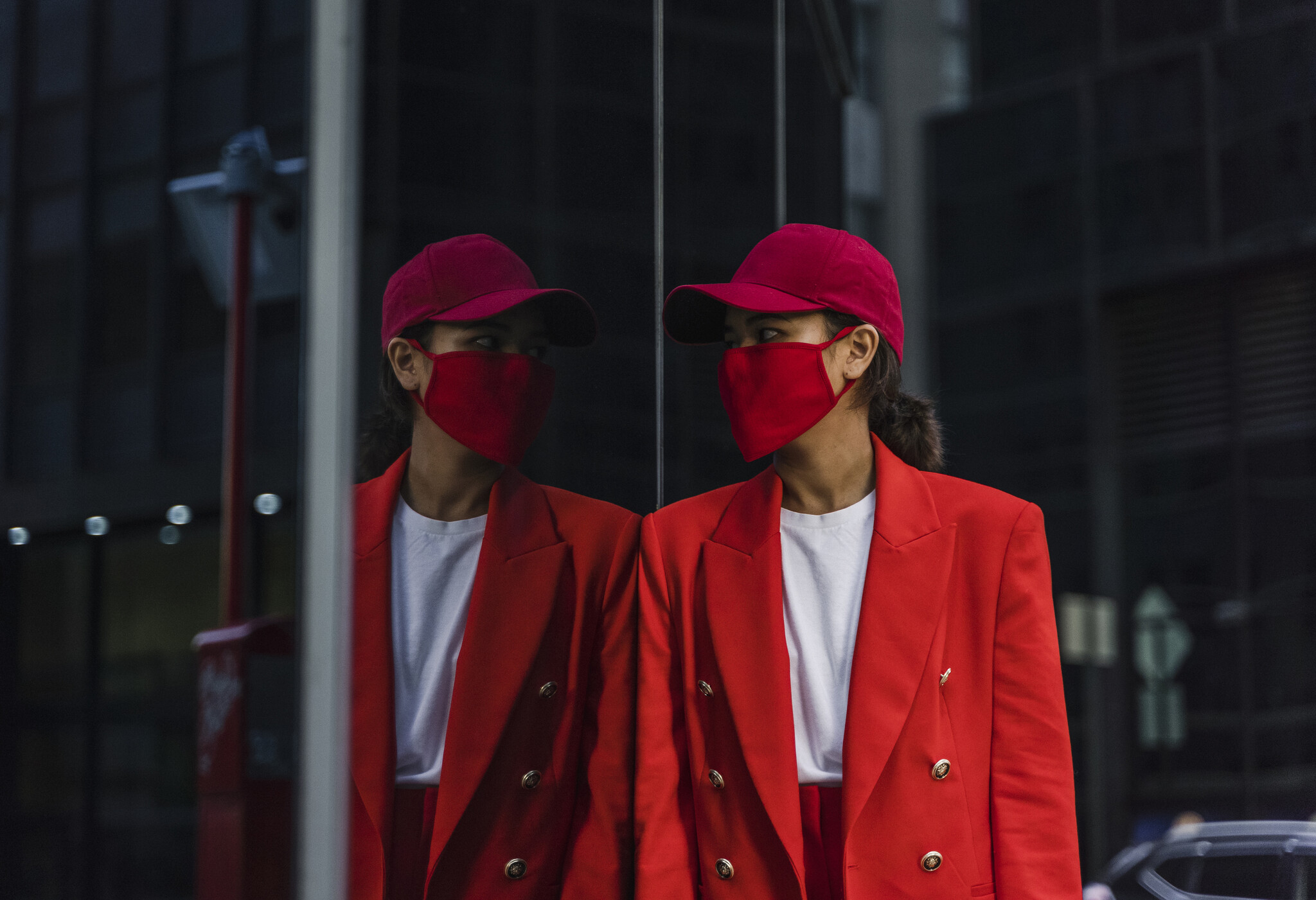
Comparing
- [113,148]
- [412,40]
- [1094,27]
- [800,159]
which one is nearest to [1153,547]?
[1094,27]

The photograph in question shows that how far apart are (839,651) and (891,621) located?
Answer: 12 centimetres

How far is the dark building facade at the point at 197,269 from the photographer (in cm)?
247

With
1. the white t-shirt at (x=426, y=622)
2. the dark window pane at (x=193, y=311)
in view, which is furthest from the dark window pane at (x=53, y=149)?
the white t-shirt at (x=426, y=622)

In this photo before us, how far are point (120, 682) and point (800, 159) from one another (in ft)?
9.33

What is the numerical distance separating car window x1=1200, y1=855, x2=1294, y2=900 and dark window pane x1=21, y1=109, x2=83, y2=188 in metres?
4.14

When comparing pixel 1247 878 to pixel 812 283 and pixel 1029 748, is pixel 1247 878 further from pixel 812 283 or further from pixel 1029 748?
pixel 812 283

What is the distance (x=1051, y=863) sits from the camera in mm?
2361

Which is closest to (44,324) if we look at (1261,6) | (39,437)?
(39,437)

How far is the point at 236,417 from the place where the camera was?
3.10 meters

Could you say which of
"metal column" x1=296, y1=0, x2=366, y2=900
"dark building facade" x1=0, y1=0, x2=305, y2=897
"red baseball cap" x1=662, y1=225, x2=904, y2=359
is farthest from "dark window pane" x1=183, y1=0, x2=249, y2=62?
"red baseball cap" x1=662, y1=225, x2=904, y2=359

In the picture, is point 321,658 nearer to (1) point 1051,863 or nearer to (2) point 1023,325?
(1) point 1051,863

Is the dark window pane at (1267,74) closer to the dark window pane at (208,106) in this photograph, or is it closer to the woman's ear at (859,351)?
the dark window pane at (208,106)

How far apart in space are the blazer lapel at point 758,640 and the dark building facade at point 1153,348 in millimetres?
7621

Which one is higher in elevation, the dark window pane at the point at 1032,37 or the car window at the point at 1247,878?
the dark window pane at the point at 1032,37
